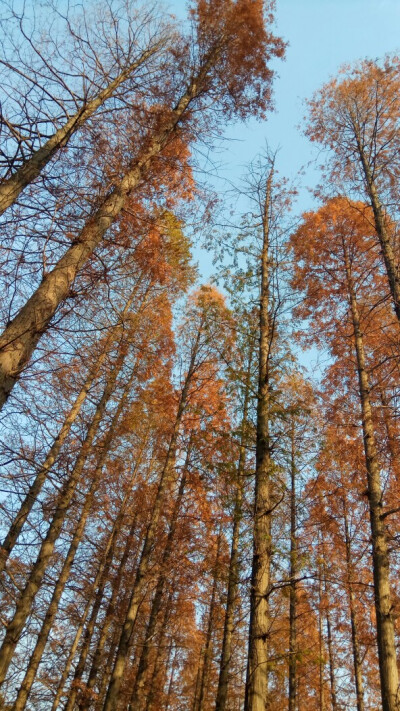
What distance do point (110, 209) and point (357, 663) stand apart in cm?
1154

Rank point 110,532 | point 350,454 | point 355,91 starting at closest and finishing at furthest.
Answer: point 350,454 < point 355,91 < point 110,532

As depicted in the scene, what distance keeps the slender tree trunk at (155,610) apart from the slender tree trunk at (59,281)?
5.62m

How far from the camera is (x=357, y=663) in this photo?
10.2 m

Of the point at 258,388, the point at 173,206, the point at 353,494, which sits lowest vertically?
the point at 258,388

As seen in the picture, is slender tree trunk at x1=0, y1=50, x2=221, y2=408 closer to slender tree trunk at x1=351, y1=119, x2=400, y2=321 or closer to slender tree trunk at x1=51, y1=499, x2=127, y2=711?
slender tree trunk at x1=351, y1=119, x2=400, y2=321

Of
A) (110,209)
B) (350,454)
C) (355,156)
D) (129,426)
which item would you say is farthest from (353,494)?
(110,209)

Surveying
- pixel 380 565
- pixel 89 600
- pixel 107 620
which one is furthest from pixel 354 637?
pixel 89 600

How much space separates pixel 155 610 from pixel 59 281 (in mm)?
7455

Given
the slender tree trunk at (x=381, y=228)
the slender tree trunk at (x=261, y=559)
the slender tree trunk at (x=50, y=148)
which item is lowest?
the slender tree trunk at (x=261, y=559)

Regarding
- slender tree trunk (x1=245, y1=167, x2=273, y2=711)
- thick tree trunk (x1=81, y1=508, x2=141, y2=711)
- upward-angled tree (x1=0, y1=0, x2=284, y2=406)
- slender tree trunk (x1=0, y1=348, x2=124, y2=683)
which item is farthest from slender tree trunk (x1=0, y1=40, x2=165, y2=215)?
thick tree trunk (x1=81, y1=508, x2=141, y2=711)

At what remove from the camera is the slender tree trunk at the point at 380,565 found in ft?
17.3

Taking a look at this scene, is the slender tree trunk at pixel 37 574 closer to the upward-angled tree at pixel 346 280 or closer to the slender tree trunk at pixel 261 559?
the slender tree trunk at pixel 261 559

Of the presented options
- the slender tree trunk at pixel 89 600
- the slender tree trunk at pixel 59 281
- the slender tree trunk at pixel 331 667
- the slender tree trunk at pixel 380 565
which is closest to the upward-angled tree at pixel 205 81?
the slender tree trunk at pixel 59 281

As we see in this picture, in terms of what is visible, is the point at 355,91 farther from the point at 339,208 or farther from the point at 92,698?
the point at 92,698
